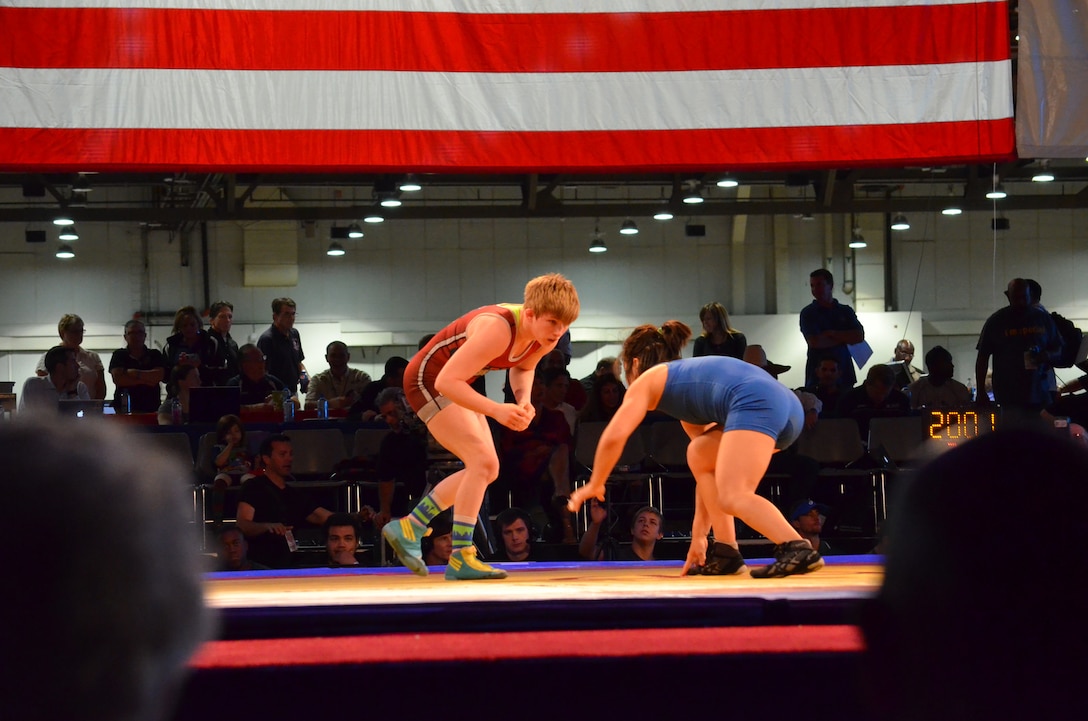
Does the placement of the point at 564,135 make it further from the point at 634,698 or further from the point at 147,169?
the point at 634,698

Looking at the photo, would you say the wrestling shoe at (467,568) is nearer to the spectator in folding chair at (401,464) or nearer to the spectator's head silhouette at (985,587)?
the spectator in folding chair at (401,464)

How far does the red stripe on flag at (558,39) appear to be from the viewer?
6.32 metres

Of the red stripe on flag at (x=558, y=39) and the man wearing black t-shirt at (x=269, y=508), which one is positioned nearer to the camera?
the red stripe on flag at (x=558, y=39)

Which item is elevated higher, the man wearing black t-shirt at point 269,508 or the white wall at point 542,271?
the white wall at point 542,271

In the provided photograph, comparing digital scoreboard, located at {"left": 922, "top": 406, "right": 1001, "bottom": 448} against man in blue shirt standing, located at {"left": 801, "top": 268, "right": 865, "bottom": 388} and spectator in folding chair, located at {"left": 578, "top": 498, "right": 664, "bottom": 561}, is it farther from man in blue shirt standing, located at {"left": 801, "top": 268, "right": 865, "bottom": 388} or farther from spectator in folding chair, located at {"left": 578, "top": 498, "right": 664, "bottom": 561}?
man in blue shirt standing, located at {"left": 801, "top": 268, "right": 865, "bottom": 388}

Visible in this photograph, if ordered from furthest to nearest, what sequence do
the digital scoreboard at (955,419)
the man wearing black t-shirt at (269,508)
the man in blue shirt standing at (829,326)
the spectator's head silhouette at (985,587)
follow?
the man in blue shirt standing at (829,326)
the man wearing black t-shirt at (269,508)
the digital scoreboard at (955,419)
the spectator's head silhouette at (985,587)

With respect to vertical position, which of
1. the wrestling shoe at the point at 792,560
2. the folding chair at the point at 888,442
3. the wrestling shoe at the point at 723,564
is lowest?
the wrestling shoe at the point at 723,564

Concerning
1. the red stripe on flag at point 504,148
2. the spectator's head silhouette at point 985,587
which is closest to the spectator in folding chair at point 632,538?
the red stripe on flag at point 504,148

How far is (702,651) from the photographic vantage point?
6.98ft

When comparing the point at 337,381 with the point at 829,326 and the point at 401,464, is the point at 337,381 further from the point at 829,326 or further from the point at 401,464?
the point at 829,326

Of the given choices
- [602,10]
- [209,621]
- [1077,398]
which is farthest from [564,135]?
[209,621]

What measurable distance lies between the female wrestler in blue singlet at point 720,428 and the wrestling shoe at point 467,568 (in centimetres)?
62

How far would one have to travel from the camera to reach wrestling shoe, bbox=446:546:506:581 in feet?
16.7

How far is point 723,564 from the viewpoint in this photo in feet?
17.2
